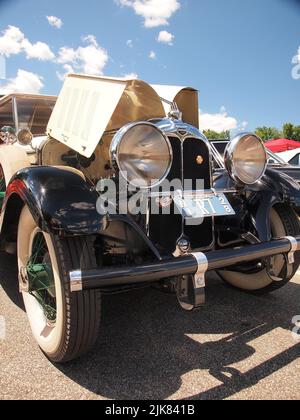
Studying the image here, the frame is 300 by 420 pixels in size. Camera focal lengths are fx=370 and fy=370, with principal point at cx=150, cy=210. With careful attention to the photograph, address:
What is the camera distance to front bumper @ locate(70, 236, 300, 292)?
1.62 metres

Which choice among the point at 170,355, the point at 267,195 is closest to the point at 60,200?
the point at 170,355

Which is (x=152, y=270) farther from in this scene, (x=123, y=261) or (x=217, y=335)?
(x=217, y=335)

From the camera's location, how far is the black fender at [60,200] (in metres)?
1.73

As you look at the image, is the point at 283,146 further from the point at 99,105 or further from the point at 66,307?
the point at 66,307

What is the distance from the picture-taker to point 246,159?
8.18 ft

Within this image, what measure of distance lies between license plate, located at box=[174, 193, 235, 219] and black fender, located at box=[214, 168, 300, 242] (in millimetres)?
286

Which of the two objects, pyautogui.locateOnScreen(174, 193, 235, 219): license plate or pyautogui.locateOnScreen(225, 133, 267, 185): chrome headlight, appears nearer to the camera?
pyautogui.locateOnScreen(174, 193, 235, 219): license plate

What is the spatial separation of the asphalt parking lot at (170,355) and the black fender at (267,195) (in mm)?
662

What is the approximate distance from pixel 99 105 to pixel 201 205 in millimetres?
876

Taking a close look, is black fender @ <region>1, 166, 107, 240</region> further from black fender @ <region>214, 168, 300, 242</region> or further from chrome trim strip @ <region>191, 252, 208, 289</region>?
black fender @ <region>214, 168, 300, 242</region>

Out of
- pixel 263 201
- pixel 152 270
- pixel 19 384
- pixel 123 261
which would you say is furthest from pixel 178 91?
pixel 19 384

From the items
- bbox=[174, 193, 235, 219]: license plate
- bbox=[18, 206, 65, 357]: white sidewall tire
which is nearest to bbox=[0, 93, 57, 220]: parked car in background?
bbox=[18, 206, 65, 357]: white sidewall tire
